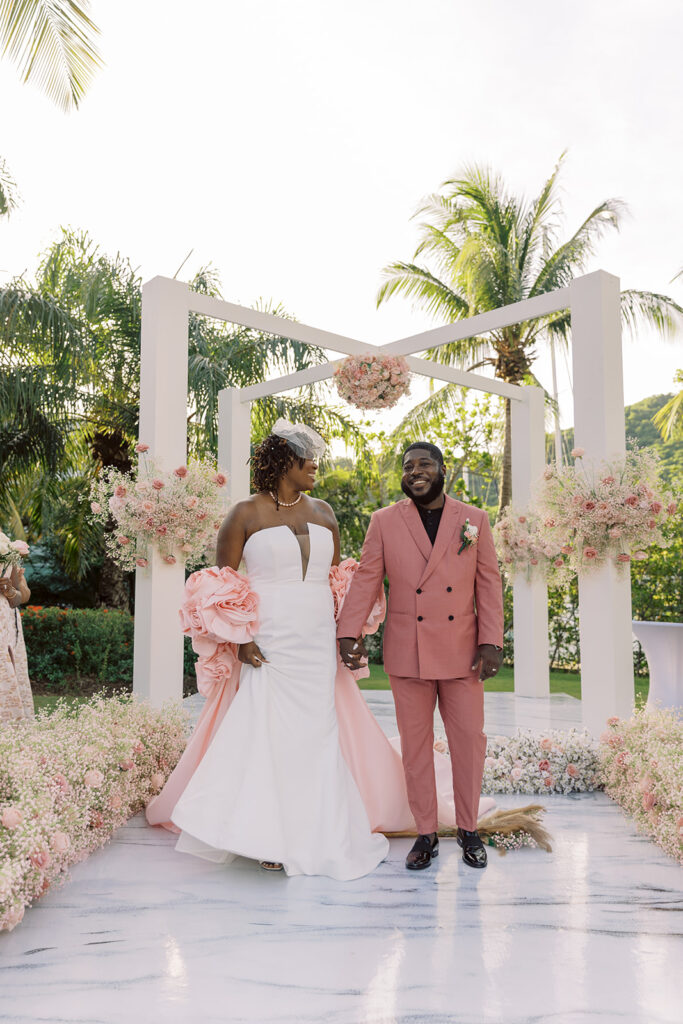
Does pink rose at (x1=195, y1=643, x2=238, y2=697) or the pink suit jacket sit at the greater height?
the pink suit jacket

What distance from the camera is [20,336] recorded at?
34.8ft

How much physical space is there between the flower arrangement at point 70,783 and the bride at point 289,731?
0.38m

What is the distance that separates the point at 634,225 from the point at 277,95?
9904 millimetres

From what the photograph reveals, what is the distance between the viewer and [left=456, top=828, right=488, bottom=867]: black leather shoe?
3.92m

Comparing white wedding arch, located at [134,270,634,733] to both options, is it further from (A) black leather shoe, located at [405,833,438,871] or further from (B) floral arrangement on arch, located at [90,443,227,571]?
(A) black leather shoe, located at [405,833,438,871]

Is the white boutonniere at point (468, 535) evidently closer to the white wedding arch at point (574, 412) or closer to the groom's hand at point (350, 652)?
the groom's hand at point (350, 652)

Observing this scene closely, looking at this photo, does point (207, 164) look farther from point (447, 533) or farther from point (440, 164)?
point (447, 533)

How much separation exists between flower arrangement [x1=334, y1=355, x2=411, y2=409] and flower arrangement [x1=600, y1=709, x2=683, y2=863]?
366cm

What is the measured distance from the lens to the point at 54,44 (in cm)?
791

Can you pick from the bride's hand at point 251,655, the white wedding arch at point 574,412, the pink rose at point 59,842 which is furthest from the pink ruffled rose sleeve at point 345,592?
the white wedding arch at point 574,412

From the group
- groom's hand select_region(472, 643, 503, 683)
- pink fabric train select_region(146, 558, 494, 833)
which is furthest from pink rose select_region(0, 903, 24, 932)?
groom's hand select_region(472, 643, 503, 683)

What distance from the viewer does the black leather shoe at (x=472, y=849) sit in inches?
154

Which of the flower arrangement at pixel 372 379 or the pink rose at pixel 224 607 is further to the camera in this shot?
the flower arrangement at pixel 372 379

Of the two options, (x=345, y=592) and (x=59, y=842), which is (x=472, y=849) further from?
(x=59, y=842)
